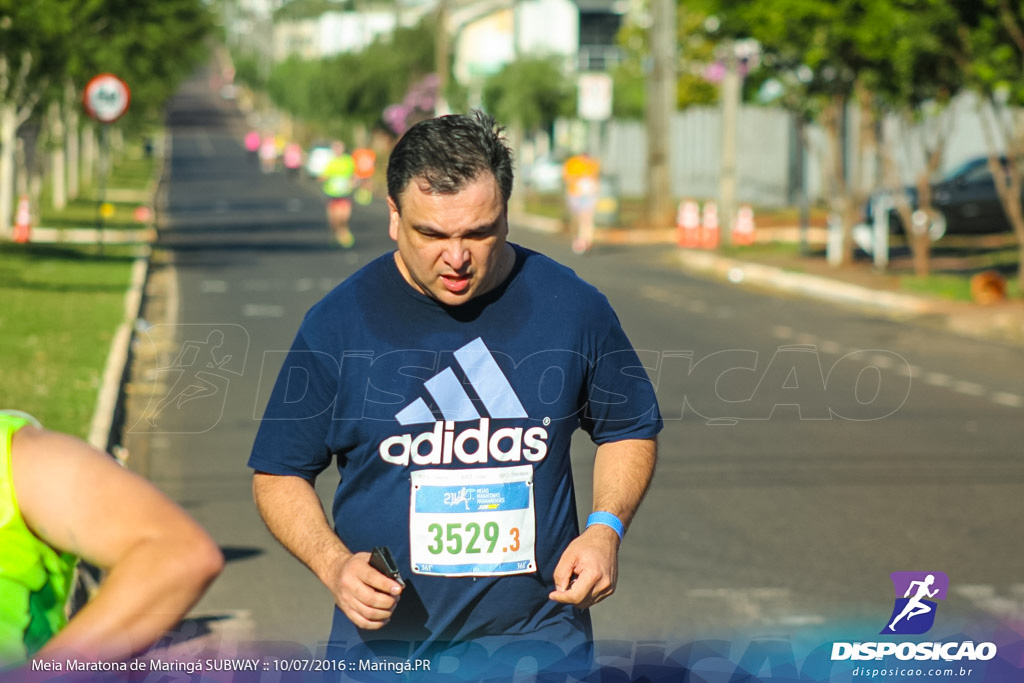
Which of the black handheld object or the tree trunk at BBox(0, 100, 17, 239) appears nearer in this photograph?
the black handheld object

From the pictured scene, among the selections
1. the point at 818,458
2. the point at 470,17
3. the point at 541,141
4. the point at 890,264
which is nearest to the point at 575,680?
the point at 818,458

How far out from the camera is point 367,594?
3207 mm

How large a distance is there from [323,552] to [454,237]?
712 millimetres

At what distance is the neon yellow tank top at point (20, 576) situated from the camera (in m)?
2.37

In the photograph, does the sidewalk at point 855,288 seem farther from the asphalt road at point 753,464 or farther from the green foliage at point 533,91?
the green foliage at point 533,91

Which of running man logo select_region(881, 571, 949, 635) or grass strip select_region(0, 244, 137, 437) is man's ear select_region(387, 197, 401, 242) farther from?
grass strip select_region(0, 244, 137, 437)

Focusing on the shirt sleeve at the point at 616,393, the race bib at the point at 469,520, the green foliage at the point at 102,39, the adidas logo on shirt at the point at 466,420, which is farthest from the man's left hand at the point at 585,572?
the green foliage at the point at 102,39

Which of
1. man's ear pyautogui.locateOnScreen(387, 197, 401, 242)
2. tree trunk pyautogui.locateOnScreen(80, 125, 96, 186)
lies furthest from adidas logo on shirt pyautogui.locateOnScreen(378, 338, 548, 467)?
tree trunk pyautogui.locateOnScreen(80, 125, 96, 186)

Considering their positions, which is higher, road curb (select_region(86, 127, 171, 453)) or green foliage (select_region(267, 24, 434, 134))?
green foliage (select_region(267, 24, 434, 134))

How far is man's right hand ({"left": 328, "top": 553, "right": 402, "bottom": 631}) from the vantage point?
10.5 ft

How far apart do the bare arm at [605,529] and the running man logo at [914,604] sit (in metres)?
0.59

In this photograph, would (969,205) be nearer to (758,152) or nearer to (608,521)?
(758,152)

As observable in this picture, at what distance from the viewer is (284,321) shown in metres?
19.2

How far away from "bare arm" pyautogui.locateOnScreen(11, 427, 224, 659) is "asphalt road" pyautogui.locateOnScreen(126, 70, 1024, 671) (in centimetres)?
140
